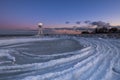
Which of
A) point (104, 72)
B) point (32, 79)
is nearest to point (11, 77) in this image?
point (32, 79)

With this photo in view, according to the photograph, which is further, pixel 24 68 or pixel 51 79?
pixel 24 68

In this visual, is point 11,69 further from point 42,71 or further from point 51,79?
point 51,79

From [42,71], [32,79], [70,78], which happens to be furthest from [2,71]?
[70,78]

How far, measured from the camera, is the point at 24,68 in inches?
284

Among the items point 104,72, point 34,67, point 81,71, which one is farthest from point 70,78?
point 34,67

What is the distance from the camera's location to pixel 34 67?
7.36 metres

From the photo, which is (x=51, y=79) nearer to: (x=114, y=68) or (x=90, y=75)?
(x=90, y=75)

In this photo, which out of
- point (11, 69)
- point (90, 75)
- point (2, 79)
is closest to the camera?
point (2, 79)

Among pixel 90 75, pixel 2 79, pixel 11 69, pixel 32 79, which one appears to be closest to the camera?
pixel 32 79

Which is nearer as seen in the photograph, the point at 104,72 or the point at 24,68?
the point at 104,72

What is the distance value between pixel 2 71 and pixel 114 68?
452 cm

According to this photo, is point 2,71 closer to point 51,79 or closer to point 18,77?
point 18,77

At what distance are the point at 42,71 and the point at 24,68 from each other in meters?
0.95

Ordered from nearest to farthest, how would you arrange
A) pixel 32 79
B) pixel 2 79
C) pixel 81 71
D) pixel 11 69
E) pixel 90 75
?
1. pixel 32 79
2. pixel 2 79
3. pixel 90 75
4. pixel 81 71
5. pixel 11 69
